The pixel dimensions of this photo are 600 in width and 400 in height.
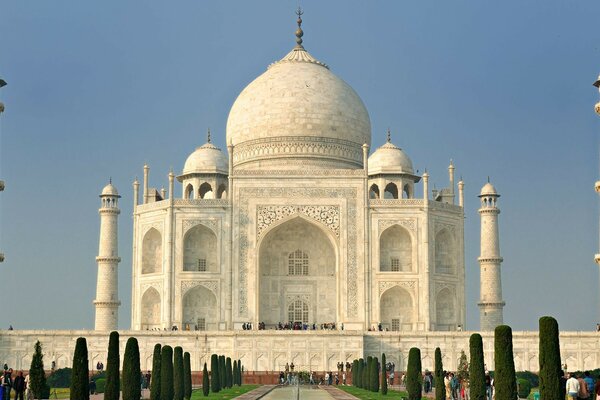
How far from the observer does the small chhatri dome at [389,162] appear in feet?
121

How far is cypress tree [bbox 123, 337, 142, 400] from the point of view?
16.7m

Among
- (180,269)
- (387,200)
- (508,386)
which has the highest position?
(387,200)

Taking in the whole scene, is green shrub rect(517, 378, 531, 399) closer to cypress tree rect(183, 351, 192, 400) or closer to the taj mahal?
cypress tree rect(183, 351, 192, 400)

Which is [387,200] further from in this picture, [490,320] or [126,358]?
[126,358]

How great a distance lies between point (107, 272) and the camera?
35625mm

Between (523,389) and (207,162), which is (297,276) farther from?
(523,389)

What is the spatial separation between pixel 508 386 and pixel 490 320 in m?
21.0

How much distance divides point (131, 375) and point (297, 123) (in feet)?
70.5

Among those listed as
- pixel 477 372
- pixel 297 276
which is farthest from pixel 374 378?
pixel 297 276

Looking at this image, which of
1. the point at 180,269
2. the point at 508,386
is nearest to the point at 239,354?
the point at 180,269

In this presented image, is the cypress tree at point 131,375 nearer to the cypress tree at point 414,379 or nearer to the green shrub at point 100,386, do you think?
the cypress tree at point 414,379

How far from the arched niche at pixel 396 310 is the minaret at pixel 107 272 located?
28.0 feet

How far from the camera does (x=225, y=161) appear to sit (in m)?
37.7

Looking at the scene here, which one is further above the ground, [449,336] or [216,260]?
[216,260]
